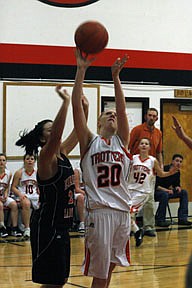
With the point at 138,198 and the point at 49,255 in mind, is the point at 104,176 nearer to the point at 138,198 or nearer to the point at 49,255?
the point at 49,255

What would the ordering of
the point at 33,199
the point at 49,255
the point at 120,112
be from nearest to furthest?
the point at 49,255
the point at 120,112
the point at 33,199

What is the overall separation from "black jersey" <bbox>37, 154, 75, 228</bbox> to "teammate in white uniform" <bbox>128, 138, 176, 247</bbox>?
4.36 m

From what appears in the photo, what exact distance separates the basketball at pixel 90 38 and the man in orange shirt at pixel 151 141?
5411 millimetres

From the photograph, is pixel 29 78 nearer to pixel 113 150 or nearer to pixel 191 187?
pixel 191 187

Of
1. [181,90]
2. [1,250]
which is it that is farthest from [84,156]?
[181,90]

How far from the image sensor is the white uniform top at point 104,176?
14.4ft

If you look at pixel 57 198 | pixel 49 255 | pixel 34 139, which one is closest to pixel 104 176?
pixel 57 198

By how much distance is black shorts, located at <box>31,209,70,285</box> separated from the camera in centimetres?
406

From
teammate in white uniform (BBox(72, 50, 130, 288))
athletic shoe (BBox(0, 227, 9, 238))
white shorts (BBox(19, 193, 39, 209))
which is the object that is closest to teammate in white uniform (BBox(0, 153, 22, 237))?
athletic shoe (BBox(0, 227, 9, 238))

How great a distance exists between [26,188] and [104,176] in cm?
565

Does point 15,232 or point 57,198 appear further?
point 15,232

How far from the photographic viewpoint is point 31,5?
10828 millimetres

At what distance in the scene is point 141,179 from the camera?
29.6 ft

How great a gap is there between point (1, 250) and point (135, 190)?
1.95 m
